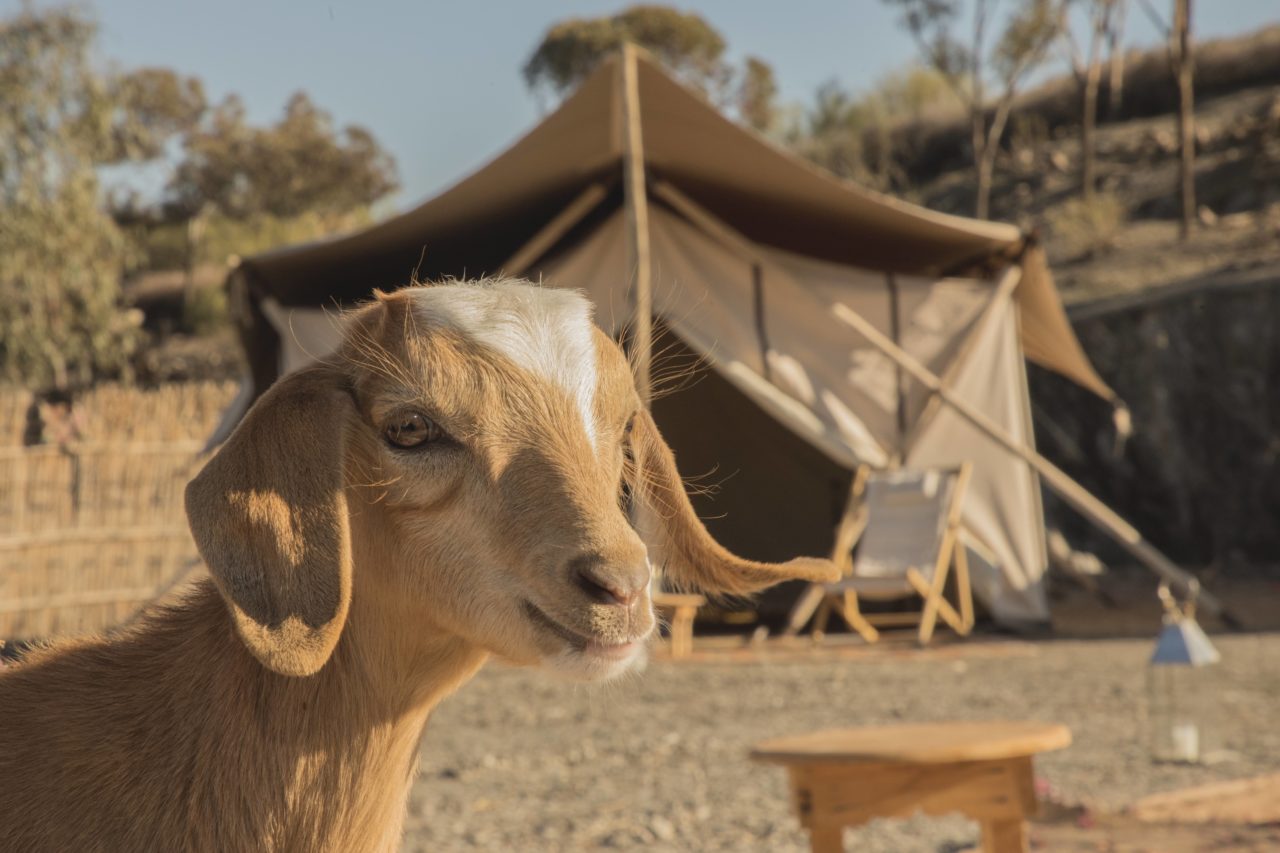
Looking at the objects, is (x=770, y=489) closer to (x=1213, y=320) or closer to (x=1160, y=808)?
(x=1213, y=320)

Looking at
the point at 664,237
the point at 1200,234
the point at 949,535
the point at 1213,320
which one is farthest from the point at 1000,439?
the point at 1200,234

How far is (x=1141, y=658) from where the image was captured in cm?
995

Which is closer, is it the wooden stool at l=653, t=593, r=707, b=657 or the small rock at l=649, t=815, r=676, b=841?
the small rock at l=649, t=815, r=676, b=841

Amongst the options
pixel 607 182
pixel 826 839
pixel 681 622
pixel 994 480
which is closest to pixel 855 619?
pixel 681 622

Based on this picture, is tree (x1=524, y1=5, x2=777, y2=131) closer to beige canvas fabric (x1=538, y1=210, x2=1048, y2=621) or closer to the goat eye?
beige canvas fabric (x1=538, y1=210, x2=1048, y2=621)

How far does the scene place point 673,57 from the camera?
4609cm

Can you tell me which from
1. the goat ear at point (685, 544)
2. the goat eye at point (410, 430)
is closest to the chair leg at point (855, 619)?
the goat ear at point (685, 544)

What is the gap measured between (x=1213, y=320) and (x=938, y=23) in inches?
666

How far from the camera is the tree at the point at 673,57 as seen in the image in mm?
44625

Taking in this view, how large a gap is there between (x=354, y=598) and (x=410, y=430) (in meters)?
0.25

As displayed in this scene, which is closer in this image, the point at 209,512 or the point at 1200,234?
the point at 209,512

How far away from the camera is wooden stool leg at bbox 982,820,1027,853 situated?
4.14 meters

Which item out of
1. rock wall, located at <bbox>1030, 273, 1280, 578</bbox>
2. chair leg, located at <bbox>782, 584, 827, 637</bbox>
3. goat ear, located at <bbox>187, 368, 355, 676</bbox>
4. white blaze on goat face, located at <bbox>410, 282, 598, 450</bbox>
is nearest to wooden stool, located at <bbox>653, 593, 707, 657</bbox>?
chair leg, located at <bbox>782, 584, 827, 637</bbox>

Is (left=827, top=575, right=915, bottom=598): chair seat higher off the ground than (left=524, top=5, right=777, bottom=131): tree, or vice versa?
(left=524, top=5, right=777, bottom=131): tree
